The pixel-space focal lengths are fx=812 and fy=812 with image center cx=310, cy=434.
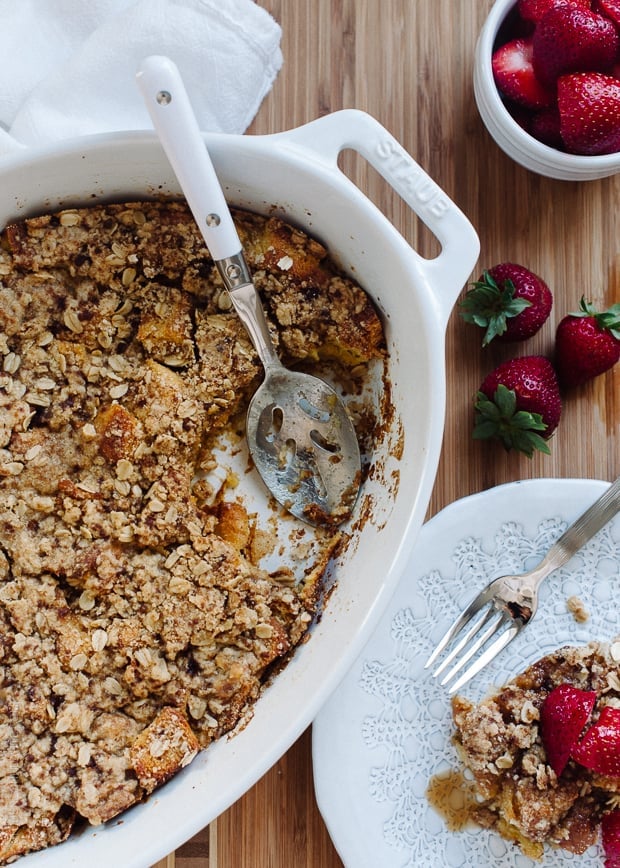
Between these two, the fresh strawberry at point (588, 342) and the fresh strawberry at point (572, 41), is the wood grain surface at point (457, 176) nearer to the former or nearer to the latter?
the fresh strawberry at point (588, 342)

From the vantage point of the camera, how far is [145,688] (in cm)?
151

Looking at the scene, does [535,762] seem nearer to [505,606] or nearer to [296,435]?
[505,606]

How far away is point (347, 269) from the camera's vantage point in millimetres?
1584

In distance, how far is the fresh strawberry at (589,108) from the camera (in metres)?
1.52

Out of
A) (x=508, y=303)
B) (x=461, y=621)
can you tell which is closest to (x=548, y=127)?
(x=508, y=303)

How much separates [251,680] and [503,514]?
1.99 ft

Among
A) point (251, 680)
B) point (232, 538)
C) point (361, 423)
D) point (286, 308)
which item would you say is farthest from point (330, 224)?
Result: point (251, 680)

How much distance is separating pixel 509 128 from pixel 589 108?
0.50 feet

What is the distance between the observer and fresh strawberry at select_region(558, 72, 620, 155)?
1522mm

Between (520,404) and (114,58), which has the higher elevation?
(114,58)

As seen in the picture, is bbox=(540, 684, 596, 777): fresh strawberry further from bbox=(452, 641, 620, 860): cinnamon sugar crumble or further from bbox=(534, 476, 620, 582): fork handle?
bbox=(534, 476, 620, 582): fork handle

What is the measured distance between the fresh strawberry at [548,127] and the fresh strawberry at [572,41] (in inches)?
2.1

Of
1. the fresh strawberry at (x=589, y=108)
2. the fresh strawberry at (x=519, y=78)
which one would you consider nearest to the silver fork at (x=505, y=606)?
the fresh strawberry at (x=589, y=108)

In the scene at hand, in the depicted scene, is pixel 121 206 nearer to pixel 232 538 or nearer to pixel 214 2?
pixel 214 2
